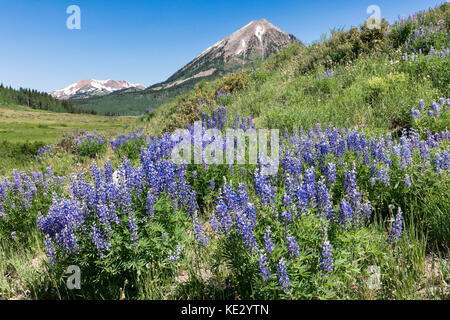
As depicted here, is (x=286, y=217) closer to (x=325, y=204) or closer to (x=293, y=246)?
(x=293, y=246)

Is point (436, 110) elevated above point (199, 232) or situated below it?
above

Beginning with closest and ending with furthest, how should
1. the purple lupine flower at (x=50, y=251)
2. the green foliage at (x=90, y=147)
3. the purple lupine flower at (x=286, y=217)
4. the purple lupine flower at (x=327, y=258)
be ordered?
the purple lupine flower at (x=327, y=258) < the purple lupine flower at (x=286, y=217) < the purple lupine flower at (x=50, y=251) < the green foliage at (x=90, y=147)

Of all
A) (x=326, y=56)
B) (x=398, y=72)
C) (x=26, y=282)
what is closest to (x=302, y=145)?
(x=26, y=282)

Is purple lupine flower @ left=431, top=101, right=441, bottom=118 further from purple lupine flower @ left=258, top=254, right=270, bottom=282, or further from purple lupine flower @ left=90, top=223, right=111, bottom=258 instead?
purple lupine flower @ left=90, top=223, right=111, bottom=258

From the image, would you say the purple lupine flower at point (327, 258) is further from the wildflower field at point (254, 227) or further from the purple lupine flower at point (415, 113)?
the purple lupine flower at point (415, 113)

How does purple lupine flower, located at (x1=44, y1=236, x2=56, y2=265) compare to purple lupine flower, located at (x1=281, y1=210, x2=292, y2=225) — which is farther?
purple lupine flower, located at (x1=44, y1=236, x2=56, y2=265)

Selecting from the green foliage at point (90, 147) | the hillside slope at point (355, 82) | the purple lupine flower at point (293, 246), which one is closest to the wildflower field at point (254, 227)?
the purple lupine flower at point (293, 246)

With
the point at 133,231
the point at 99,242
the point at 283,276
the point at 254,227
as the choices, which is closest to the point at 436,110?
the point at 254,227

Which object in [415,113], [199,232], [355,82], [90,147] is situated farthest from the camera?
[90,147]

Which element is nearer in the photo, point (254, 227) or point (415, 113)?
point (254, 227)

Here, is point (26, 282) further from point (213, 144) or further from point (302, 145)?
point (302, 145)

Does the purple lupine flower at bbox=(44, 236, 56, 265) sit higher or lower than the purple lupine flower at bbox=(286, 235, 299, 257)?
lower

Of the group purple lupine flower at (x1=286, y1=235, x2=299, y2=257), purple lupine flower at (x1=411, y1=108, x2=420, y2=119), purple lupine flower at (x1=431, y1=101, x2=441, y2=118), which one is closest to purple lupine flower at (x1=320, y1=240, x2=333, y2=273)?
purple lupine flower at (x1=286, y1=235, x2=299, y2=257)

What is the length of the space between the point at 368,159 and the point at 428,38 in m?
8.19
